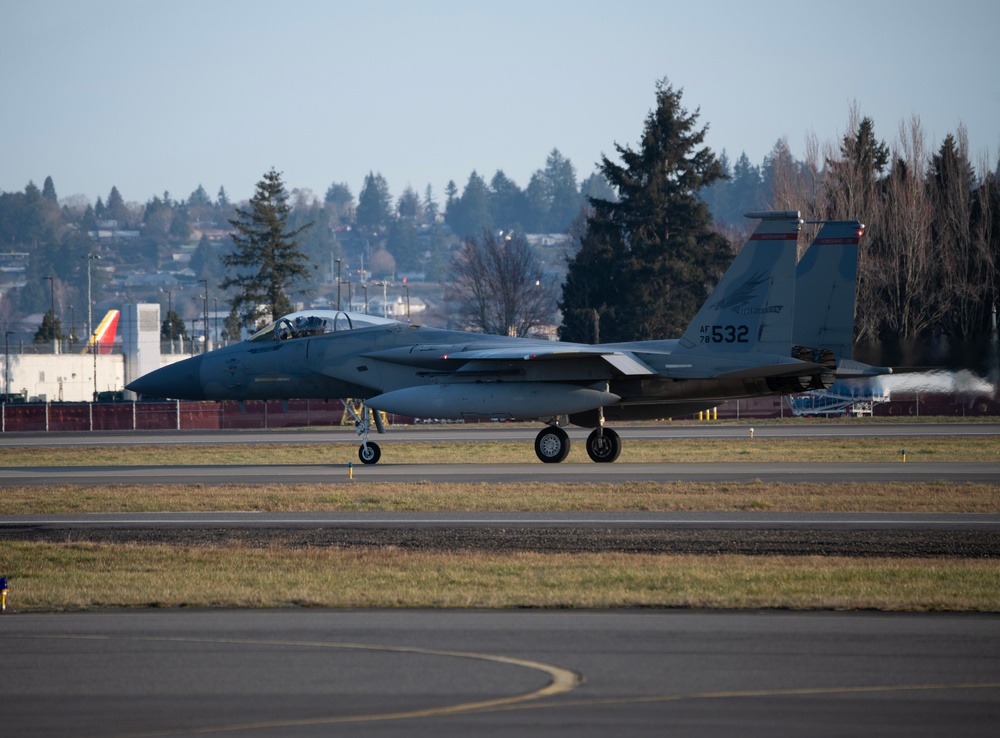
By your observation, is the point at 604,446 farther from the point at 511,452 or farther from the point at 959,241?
the point at 959,241

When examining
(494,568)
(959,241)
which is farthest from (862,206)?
(494,568)

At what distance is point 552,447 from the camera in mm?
25703

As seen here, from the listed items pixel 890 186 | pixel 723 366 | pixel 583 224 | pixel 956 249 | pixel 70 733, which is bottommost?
pixel 70 733

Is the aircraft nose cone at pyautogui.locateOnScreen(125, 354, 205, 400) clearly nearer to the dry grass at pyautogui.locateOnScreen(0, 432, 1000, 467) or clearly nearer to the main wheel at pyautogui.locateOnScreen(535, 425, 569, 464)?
the dry grass at pyautogui.locateOnScreen(0, 432, 1000, 467)

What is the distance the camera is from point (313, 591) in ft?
36.5

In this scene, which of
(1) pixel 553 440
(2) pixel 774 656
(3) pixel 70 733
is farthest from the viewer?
(1) pixel 553 440

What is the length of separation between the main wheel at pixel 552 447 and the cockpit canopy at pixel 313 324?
14.0ft

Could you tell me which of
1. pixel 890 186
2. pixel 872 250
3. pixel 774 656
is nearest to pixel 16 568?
pixel 774 656

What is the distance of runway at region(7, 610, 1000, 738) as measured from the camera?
22.0 ft

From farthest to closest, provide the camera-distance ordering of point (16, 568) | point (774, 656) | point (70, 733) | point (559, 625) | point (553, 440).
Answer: point (553, 440) → point (16, 568) → point (559, 625) → point (774, 656) → point (70, 733)

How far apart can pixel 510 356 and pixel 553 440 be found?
2.51 meters

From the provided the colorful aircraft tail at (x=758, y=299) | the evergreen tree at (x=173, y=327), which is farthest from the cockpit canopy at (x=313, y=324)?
the evergreen tree at (x=173, y=327)

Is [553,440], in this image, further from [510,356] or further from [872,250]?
[872,250]

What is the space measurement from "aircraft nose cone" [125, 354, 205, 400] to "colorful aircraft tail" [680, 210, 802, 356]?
10874mm
